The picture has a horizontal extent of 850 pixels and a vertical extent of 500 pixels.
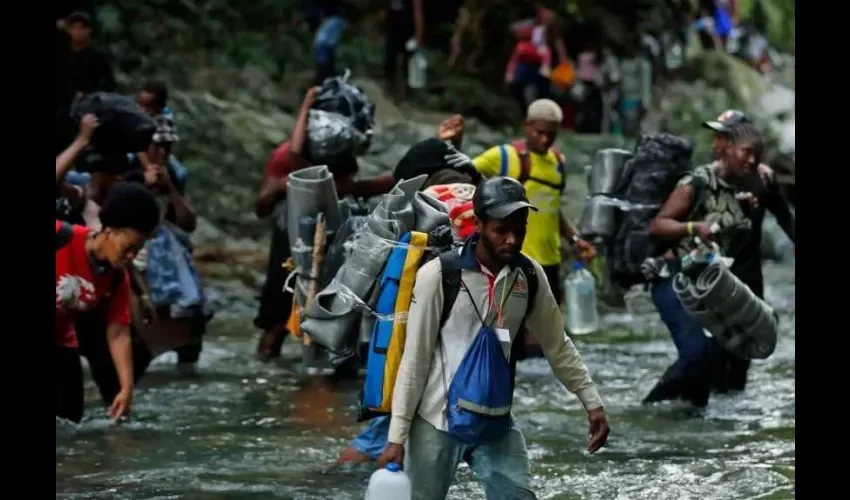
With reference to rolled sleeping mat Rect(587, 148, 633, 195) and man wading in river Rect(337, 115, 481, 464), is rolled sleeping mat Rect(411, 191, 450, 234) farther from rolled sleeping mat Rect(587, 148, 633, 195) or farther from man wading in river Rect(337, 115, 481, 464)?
rolled sleeping mat Rect(587, 148, 633, 195)

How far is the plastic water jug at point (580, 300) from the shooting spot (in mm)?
12820

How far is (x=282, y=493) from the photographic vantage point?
8477 mm

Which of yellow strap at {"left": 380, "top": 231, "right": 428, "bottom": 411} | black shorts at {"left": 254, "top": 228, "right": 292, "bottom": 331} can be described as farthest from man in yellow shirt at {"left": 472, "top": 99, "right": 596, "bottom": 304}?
yellow strap at {"left": 380, "top": 231, "right": 428, "bottom": 411}

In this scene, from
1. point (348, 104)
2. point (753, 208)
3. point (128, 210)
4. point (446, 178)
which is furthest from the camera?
point (348, 104)

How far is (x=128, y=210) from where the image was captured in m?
8.80

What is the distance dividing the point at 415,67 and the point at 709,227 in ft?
47.4

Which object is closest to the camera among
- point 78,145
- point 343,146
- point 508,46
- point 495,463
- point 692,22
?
point 495,463

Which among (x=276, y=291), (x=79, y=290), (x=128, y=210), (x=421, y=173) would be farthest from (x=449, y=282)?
(x=276, y=291)

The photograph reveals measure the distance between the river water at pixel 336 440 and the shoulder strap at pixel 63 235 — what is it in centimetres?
114

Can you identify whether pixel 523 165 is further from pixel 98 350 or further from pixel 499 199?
pixel 499 199

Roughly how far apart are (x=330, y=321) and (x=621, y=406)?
3.84 metres

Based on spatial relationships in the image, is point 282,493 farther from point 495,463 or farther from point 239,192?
point 239,192

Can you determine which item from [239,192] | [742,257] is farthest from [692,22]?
[742,257]

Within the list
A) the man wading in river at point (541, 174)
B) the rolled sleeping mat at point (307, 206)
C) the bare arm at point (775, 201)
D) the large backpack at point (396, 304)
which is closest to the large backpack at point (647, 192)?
the bare arm at point (775, 201)
